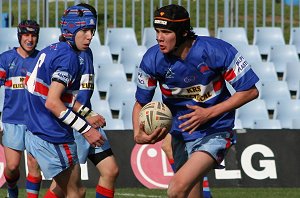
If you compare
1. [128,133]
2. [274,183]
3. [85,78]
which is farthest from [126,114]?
[85,78]

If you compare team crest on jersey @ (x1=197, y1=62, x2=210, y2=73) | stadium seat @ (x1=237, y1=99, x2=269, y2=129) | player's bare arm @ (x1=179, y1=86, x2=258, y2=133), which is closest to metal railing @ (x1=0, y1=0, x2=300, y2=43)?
stadium seat @ (x1=237, y1=99, x2=269, y2=129)

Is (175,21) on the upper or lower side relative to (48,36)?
upper

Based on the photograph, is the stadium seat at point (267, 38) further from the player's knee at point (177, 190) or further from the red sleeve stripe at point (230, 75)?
the player's knee at point (177, 190)

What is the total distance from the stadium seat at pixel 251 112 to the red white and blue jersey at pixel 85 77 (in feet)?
24.5

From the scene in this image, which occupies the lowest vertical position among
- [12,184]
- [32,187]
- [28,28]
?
[12,184]

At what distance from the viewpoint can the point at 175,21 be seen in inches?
308

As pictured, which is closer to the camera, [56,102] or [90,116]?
[56,102]

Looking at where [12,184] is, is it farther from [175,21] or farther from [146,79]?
[175,21]

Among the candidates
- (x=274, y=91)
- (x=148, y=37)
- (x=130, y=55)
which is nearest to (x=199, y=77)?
(x=274, y=91)

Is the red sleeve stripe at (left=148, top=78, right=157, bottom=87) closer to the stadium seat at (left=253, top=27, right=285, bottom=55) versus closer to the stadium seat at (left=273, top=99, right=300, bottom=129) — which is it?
the stadium seat at (left=273, top=99, right=300, bottom=129)

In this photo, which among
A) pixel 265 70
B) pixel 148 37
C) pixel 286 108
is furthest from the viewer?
pixel 148 37

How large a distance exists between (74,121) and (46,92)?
0.43 meters

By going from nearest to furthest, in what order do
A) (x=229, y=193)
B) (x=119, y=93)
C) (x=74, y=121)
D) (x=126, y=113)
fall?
(x=74, y=121)
(x=229, y=193)
(x=126, y=113)
(x=119, y=93)

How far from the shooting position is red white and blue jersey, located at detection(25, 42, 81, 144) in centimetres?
782
